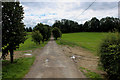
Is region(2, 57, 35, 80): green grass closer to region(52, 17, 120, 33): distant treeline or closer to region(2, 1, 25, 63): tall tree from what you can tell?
region(2, 1, 25, 63): tall tree

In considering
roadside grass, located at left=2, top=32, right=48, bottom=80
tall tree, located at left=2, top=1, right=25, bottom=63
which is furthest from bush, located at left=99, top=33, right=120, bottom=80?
tall tree, located at left=2, top=1, right=25, bottom=63

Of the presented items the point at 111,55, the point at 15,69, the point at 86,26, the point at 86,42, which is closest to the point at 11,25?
the point at 15,69

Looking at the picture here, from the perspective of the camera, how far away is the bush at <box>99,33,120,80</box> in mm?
6695

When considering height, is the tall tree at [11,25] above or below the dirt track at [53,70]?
above

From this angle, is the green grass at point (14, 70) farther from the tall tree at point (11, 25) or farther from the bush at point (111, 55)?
the bush at point (111, 55)

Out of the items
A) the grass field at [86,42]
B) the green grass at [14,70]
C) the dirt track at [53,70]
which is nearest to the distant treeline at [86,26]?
the grass field at [86,42]

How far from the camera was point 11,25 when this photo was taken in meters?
10.3

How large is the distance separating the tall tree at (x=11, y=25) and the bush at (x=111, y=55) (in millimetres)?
8349

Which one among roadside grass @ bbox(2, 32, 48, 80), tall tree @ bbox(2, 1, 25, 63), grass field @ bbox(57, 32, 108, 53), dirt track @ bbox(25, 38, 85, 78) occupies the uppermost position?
tall tree @ bbox(2, 1, 25, 63)

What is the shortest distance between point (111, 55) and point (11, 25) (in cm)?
963

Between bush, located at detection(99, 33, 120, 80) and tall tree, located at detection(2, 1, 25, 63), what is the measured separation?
8.35 meters

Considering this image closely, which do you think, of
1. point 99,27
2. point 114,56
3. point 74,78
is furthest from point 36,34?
point 99,27

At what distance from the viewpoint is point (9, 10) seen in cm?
991

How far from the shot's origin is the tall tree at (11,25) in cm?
971
